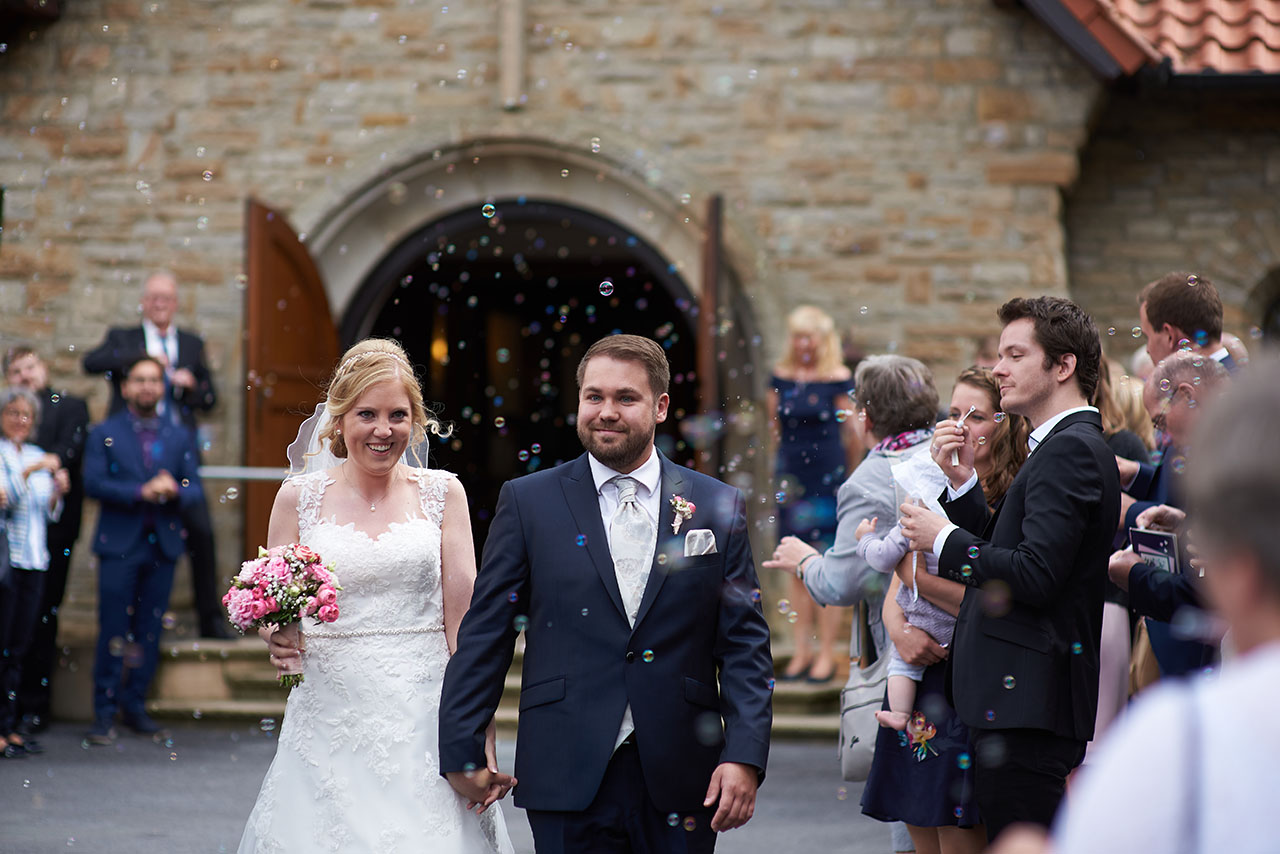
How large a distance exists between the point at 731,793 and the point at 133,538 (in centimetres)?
592

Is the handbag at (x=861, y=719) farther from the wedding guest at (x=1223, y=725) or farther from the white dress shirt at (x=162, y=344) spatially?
the white dress shirt at (x=162, y=344)

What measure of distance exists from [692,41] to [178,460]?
478 cm

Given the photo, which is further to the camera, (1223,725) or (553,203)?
(553,203)

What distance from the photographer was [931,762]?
3.86 metres

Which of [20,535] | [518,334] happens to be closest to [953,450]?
[20,535]

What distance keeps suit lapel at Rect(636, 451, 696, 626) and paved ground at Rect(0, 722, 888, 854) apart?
9.60 feet

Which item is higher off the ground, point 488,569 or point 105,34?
point 105,34

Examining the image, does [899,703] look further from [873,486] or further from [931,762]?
[873,486]

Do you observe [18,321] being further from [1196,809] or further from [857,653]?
[1196,809]

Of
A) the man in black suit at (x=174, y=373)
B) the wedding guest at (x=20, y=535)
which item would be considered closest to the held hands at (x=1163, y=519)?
the wedding guest at (x=20, y=535)

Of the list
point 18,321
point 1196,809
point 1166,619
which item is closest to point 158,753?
point 18,321

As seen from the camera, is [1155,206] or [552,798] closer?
[552,798]

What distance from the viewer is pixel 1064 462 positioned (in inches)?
131

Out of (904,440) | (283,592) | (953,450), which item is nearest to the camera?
(953,450)
